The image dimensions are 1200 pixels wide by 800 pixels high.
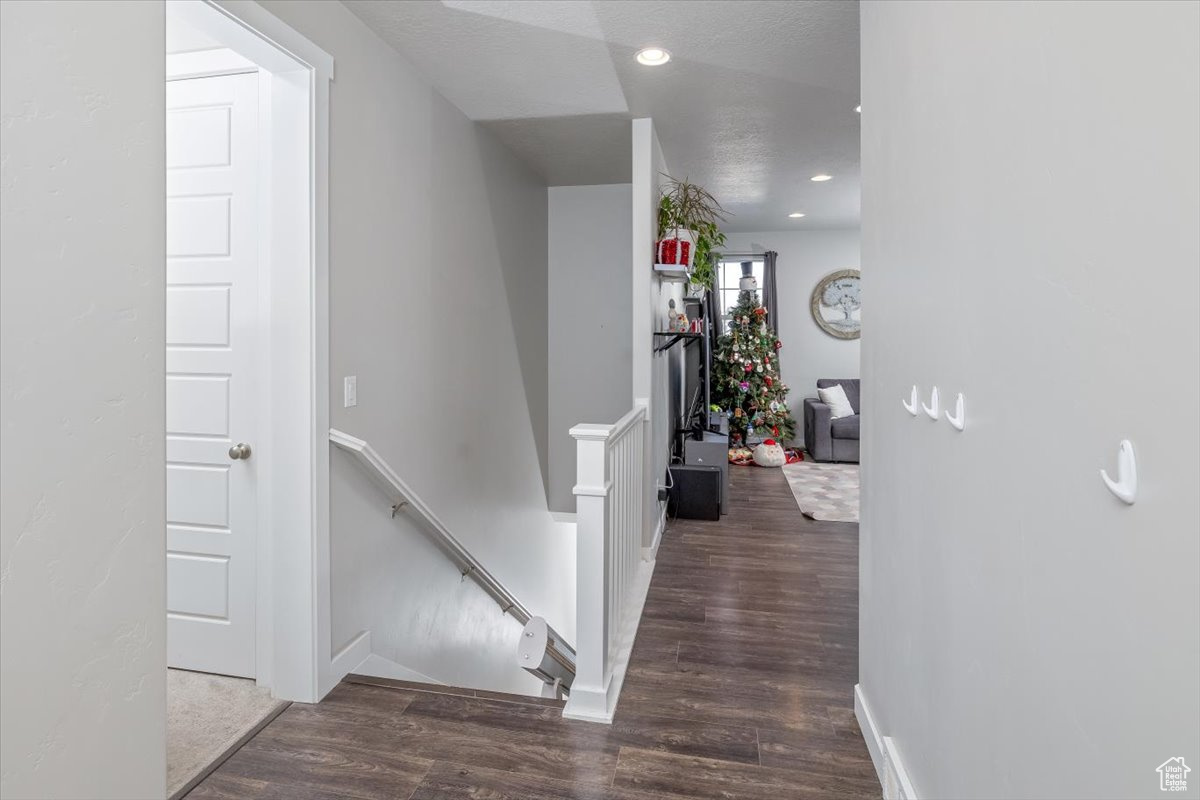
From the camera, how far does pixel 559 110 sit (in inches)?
134

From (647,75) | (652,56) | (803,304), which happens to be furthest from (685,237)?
(803,304)

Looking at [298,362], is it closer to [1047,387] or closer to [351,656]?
[351,656]

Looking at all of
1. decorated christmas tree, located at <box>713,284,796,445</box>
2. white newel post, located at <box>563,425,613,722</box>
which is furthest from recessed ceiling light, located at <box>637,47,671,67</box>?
decorated christmas tree, located at <box>713,284,796,445</box>

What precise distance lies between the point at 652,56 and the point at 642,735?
256cm

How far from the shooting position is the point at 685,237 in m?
3.66

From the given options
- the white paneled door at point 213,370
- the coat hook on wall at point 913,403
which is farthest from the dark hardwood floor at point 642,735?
the coat hook on wall at point 913,403

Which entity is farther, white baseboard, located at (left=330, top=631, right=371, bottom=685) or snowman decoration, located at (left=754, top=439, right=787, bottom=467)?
snowman decoration, located at (left=754, top=439, right=787, bottom=467)

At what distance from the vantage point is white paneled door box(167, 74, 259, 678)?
2400mm

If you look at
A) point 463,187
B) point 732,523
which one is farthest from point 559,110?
point 732,523

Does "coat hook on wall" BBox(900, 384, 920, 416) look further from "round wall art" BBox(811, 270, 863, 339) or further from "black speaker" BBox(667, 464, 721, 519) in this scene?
"round wall art" BBox(811, 270, 863, 339)

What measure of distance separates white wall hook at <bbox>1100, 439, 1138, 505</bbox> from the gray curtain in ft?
22.5

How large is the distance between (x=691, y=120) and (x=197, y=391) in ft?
A: 8.82

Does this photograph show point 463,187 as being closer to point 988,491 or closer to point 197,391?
point 197,391

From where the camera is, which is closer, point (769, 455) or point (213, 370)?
point (213, 370)
